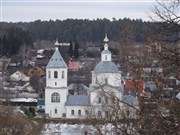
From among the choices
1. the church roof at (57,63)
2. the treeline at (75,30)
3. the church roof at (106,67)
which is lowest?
the church roof at (106,67)

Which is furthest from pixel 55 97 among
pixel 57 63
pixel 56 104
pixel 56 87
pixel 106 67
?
pixel 106 67

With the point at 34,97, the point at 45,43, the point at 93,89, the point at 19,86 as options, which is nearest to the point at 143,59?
the point at 93,89

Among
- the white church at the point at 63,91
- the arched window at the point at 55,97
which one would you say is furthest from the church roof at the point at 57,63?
the arched window at the point at 55,97

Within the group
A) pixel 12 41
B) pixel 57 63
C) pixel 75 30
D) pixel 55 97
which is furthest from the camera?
pixel 75 30

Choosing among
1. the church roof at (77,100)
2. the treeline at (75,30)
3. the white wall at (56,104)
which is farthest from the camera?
the treeline at (75,30)

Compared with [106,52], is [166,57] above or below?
below

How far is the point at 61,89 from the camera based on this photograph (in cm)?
3662

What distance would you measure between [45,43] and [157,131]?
8695cm

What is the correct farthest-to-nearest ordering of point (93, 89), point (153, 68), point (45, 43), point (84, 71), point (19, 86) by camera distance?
point (45, 43) → point (84, 71) → point (19, 86) → point (93, 89) → point (153, 68)

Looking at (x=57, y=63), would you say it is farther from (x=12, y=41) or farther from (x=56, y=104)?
(x=12, y=41)

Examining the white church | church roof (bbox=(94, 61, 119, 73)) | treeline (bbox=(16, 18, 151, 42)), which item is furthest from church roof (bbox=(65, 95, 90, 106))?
treeline (bbox=(16, 18, 151, 42))

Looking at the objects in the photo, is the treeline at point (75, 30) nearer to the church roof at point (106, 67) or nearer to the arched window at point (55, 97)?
the arched window at point (55, 97)

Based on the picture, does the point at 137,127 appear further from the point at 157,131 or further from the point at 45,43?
the point at 45,43

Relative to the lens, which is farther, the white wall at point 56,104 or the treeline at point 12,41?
the treeline at point 12,41
